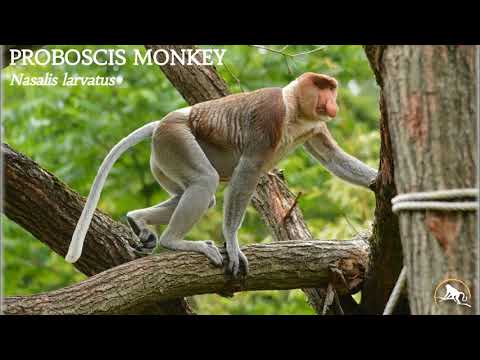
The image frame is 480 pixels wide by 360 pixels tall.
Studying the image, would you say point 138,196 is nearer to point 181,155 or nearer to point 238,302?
point 238,302

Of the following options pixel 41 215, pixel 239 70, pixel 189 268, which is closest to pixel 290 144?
pixel 189 268

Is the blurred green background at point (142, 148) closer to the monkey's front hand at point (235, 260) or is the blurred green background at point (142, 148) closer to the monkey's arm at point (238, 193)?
the monkey's arm at point (238, 193)

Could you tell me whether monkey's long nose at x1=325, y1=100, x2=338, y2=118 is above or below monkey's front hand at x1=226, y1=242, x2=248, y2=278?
above

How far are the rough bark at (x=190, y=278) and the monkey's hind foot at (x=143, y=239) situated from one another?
51 cm

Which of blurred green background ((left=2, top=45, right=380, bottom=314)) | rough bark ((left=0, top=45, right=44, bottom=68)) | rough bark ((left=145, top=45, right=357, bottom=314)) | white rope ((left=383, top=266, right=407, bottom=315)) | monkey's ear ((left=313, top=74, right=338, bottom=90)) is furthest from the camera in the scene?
blurred green background ((left=2, top=45, right=380, bottom=314))

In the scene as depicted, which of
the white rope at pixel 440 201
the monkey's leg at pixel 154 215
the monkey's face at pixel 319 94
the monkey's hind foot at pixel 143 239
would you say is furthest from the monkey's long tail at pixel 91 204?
the white rope at pixel 440 201

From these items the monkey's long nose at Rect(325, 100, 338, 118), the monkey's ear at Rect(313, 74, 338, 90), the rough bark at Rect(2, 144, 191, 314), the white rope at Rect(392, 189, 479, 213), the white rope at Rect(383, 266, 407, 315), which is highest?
the monkey's ear at Rect(313, 74, 338, 90)

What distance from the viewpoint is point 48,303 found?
4586mm

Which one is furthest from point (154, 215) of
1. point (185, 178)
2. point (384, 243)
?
point (384, 243)

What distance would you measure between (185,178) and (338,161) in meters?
1.25

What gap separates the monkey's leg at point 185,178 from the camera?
515 cm

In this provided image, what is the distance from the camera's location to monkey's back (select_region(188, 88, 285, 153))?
539 cm

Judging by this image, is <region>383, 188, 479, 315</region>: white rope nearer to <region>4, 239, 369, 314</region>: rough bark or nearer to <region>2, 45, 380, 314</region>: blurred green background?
<region>4, 239, 369, 314</region>: rough bark

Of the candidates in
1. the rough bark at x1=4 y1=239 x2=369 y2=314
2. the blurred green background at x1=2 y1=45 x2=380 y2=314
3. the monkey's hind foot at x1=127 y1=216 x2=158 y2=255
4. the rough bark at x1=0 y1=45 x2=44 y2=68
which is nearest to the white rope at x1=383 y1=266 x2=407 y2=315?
the rough bark at x1=4 y1=239 x2=369 y2=314
